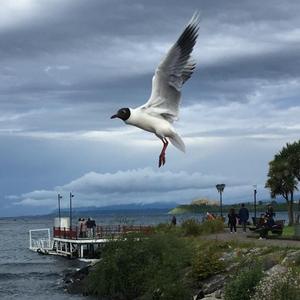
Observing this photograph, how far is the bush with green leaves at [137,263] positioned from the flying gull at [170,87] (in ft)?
64.6

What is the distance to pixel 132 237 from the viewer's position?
29812 millimetres

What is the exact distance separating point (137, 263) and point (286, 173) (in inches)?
1358

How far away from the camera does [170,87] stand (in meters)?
6.38

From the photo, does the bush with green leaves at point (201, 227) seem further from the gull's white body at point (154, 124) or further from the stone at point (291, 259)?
the gull's white body at point (154, 124)

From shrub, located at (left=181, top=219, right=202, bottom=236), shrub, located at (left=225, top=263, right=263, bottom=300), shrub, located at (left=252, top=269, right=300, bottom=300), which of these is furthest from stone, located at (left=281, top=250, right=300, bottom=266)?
shrub, located at (left=181, top=219, right=202, bottom=236)

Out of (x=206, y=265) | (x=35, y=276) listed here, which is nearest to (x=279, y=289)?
(x=206, y=265)

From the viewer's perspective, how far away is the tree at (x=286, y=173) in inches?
2403

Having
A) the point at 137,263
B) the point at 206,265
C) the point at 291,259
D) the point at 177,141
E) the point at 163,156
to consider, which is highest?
the point at 177,141

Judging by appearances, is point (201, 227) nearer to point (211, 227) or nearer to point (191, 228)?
point (211, 227)

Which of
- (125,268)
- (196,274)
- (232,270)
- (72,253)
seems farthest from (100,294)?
(72,253)

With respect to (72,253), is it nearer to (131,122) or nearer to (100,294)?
(100,294)

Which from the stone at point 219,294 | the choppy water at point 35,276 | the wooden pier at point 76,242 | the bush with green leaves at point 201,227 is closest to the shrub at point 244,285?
the stone at point 219,294

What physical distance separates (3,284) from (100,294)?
16204mm

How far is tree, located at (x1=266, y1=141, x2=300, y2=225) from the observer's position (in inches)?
2403
